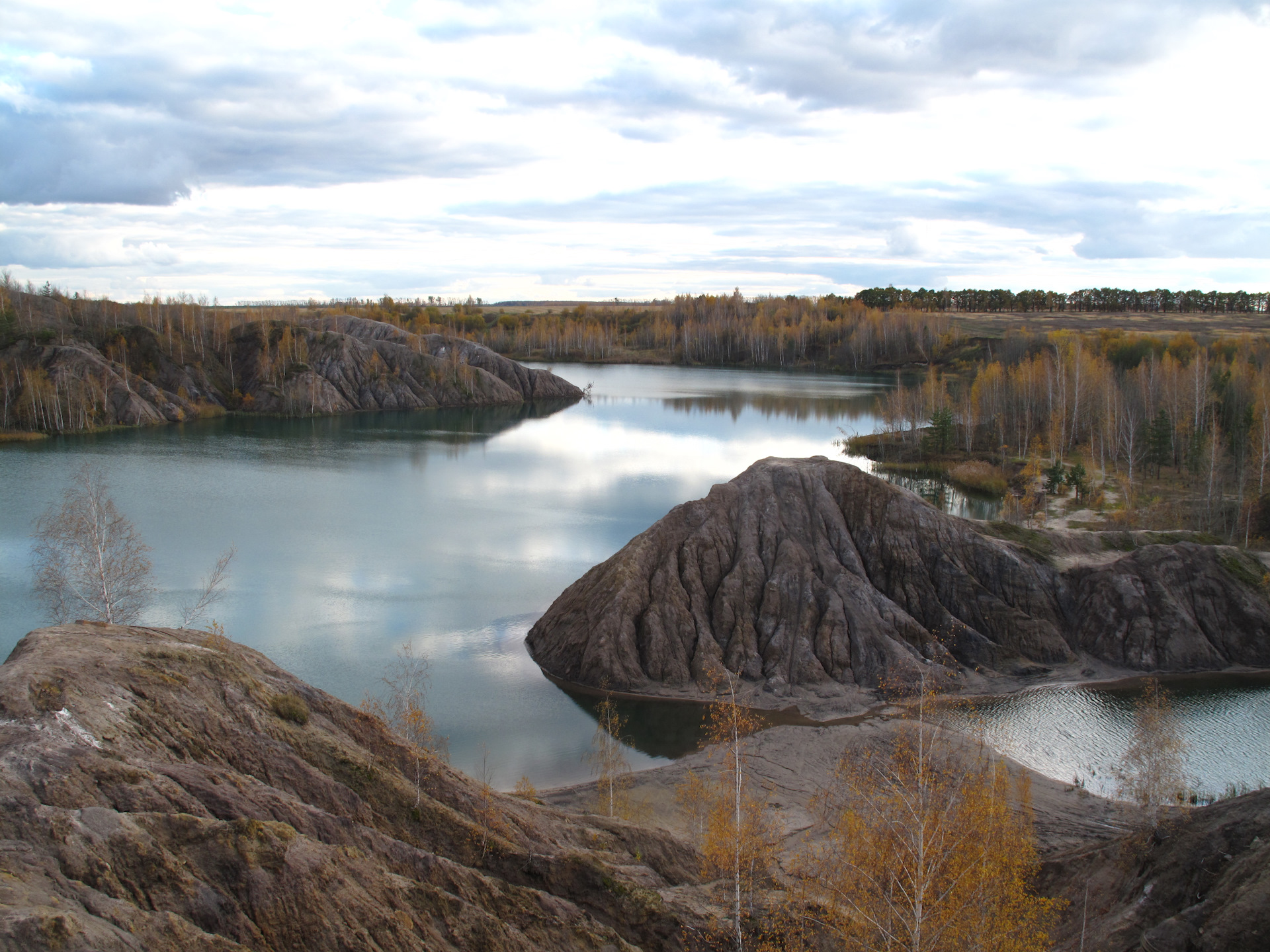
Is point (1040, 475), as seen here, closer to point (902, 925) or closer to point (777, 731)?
point (777, 731)

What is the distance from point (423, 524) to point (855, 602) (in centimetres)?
3781

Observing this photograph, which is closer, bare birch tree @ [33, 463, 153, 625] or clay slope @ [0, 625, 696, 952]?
clay slope @ [0, 625, 696, 952]

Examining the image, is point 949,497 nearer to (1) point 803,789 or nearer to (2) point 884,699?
(2) point 884,699

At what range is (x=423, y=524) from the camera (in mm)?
67562

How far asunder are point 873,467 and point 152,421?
94.9m

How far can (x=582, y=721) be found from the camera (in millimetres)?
36531

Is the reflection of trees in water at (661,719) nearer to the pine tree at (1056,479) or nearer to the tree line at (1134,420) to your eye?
the tree line at (1134,420)

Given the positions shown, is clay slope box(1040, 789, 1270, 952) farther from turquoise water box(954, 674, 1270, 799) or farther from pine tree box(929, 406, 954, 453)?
→ pine tree box(929, 406, 954, 453)

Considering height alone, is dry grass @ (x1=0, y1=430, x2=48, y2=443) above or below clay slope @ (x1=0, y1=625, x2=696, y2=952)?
above

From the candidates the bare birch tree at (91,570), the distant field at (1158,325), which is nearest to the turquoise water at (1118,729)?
the bare birch tree at (91,570)

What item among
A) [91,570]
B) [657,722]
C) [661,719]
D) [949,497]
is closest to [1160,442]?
[949,497]

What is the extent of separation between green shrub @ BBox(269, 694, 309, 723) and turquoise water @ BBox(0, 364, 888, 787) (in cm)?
1256

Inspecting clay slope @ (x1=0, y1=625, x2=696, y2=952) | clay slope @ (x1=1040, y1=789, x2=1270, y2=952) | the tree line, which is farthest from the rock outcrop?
clay slope @ (x1=1040, y1=789, x2=1270, y2=952)

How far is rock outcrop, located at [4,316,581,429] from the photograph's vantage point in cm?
11631
